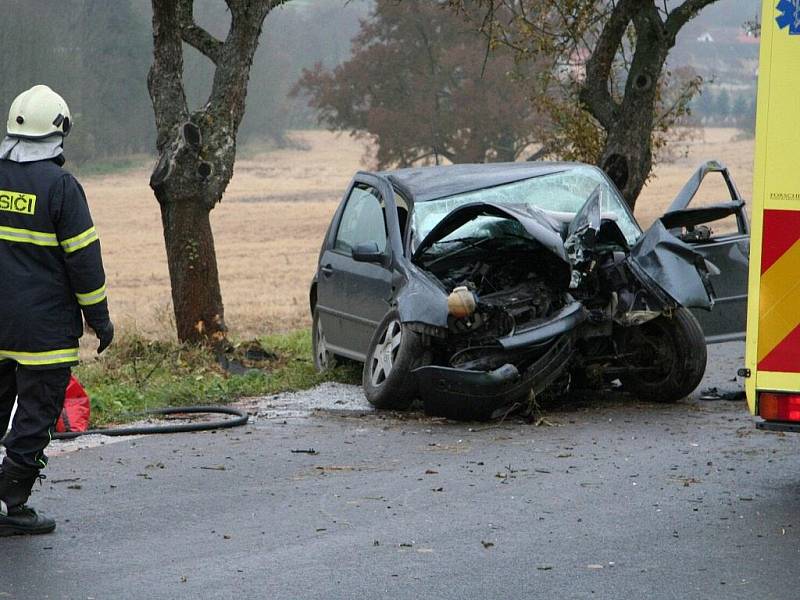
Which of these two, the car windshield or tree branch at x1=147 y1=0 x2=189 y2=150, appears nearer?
the car windshield

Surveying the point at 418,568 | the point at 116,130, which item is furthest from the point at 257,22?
the point at 116,130

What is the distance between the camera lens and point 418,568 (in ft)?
17.8

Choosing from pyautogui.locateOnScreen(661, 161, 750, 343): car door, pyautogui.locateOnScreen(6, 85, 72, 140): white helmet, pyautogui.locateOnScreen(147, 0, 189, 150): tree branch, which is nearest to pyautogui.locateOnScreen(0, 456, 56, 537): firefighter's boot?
pyautogui.locateOnScreen(6, 85, 72, 140): white helmet

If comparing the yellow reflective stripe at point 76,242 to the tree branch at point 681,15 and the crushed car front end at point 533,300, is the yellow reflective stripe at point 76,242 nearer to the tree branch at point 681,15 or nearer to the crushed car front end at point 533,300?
the crushed car front end at point 533,300

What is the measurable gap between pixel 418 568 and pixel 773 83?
2699mm

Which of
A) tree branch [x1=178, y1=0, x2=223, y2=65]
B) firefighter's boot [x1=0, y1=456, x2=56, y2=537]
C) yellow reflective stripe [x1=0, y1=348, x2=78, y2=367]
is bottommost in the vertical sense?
firefighter's boot [x1=0, y1=456, x2=56, y2=537]

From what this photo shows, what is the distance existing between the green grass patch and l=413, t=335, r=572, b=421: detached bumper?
6.65ft

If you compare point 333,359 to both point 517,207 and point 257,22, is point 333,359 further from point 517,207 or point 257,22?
point 257,22

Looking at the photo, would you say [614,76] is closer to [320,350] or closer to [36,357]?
[320,350]

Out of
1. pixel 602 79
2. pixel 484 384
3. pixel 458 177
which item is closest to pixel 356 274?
pixel 458 177

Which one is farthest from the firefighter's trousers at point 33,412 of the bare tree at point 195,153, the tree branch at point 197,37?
the tree branch at point 197,37

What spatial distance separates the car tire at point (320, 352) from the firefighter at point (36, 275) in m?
5.37

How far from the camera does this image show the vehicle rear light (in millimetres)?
6297

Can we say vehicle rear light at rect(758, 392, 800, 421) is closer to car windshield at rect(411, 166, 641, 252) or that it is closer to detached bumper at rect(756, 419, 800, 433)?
detached bumper at rect(756, 419, 800, 433)
